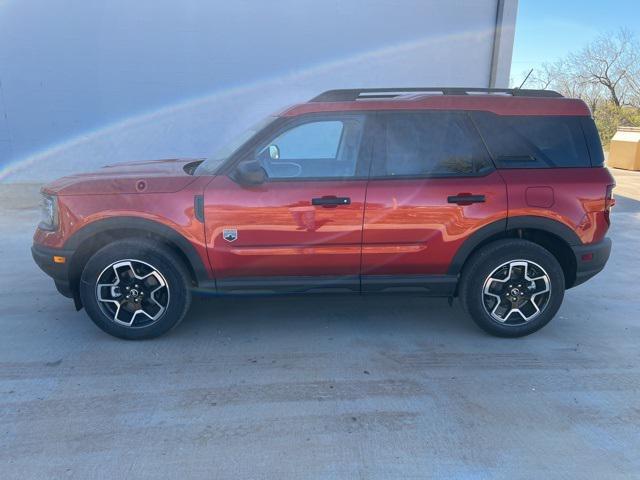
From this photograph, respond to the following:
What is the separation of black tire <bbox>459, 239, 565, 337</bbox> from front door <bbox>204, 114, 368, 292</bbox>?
912 mm

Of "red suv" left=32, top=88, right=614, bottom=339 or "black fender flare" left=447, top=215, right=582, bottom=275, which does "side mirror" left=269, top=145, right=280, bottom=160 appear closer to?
"red suv" left=32, top=88, right=614, bottom=339

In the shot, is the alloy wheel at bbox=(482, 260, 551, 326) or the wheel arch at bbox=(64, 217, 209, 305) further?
the alloy wheel at bbox=(482, 260, 551, 326)

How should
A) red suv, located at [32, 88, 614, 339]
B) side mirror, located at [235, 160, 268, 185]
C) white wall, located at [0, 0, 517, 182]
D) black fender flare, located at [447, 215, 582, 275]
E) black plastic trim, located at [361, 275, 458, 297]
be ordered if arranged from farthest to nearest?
white wall, located at [0, 0, 517, 182] < black plastic trim, located at [361, 275, 458, 297] < black fender flare, located at [447, 215, 582, 275] < red suv, located at [32, 88, 614, 339] < side mirror, located at [235, 160, 268, 185]

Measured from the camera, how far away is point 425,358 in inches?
139

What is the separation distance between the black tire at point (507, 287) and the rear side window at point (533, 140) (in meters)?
0.63

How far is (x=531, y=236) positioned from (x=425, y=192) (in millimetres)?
988

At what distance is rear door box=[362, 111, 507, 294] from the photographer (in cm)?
359

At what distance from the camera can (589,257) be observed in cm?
377

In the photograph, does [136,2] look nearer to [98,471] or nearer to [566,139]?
[566,139]

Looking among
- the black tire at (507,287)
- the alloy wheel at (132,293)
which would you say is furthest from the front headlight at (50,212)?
the black tire at (507,287)

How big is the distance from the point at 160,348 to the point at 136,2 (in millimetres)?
8511

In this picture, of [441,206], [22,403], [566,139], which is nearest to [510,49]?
[566,139]

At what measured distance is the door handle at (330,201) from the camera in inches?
139

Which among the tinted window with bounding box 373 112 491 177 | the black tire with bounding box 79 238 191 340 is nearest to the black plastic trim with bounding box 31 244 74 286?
the black tire with bounding box 79 238 191 340
